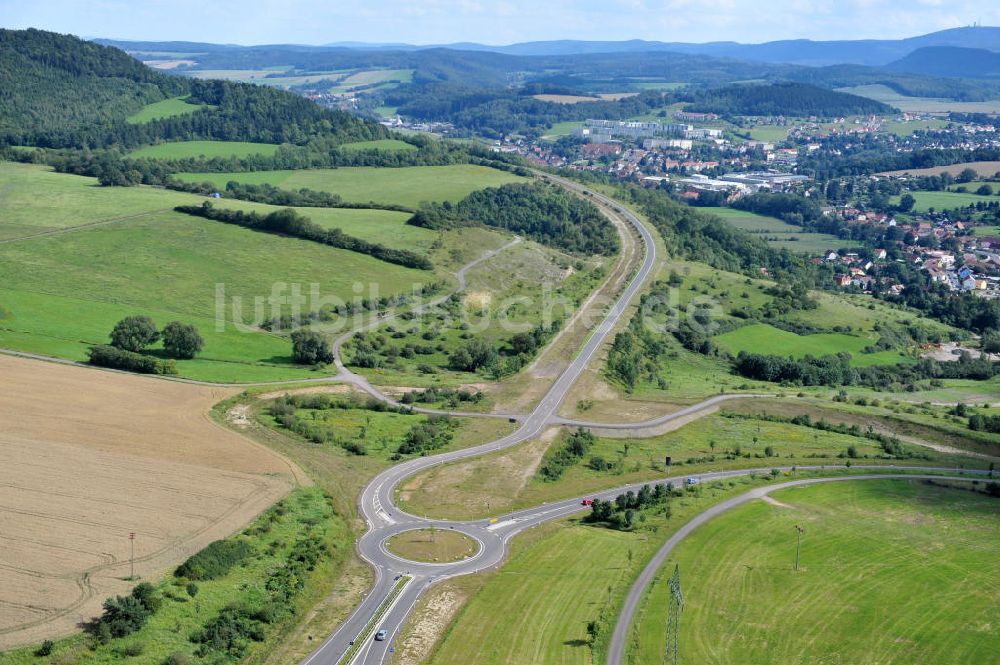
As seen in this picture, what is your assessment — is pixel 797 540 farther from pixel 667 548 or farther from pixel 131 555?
pixel 131 555

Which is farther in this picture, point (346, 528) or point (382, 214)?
point (382, 214)

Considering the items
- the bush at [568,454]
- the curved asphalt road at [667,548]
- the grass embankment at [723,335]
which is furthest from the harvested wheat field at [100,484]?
the grass embankment at [723,335]

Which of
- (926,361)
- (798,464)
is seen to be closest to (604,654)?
(798,464)

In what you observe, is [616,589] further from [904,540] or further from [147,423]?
[147,423]

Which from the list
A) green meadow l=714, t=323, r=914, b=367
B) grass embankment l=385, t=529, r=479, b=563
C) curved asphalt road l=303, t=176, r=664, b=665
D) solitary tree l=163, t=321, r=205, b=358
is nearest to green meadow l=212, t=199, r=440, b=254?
green meadow l=714, t=323, r=914, b=367

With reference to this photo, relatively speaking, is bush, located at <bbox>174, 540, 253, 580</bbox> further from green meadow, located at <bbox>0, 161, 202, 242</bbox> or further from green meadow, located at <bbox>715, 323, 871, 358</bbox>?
green meadow, located at <bbox>0, 161, 202, 242</bbox>

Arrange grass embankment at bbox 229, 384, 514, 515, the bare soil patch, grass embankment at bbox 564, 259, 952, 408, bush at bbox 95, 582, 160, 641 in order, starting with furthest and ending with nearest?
grass embankment at bbox 564, 259, 952, 408 → grass embankment at bbox 229, 384, 514, 515 → the bare soil patch → bush at bbox 95, 582, 160, 641
